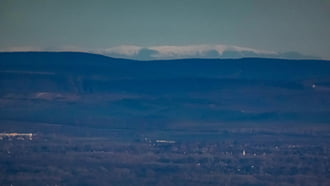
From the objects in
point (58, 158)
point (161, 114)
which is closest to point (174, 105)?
point (161, 114)

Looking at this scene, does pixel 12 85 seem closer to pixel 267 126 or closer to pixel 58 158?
pixel 267 126

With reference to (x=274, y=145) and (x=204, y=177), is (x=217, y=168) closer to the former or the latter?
(x=204, y=177)

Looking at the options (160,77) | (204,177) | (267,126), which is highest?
(160,77)

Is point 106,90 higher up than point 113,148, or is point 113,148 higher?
point 106,90

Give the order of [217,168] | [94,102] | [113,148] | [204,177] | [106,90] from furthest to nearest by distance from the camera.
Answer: [106,90] → [94,102] → [113,148] → [217,168] → [204,177]

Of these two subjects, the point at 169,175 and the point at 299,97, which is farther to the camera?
the point at 299,97

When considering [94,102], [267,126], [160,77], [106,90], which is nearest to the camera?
[267,126]
